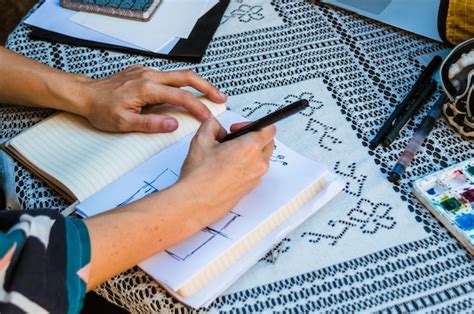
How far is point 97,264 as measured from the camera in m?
0.69

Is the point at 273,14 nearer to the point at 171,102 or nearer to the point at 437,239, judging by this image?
the point at 171,102

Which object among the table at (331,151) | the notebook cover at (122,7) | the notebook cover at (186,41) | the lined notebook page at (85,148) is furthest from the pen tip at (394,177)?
the notebook cover at (122,7)

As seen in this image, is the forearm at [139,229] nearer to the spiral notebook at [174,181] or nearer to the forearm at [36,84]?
the spiral notebook at [174,181]

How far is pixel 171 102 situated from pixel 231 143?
0.16 meters

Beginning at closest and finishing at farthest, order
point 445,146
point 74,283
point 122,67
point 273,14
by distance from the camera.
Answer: point 74,283 → point 445,146 → point 122,67 → point 273,14

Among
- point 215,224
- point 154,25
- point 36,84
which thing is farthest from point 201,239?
point 154,25

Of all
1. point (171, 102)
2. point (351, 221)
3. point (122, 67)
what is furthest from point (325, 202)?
point (122, 67)

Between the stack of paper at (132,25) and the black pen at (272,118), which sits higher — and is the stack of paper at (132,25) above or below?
below

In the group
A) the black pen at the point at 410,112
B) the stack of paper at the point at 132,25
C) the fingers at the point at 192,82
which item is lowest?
the stack of paper at the point at 132,25

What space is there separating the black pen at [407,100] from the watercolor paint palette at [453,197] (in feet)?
0.33

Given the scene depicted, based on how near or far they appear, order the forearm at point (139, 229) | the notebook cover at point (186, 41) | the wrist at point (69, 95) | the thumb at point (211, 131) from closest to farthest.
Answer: the forearm at point (139, 229), the thumb at point (211, 131), the wrist at point (69, 95), the notebook cover at point (186, 41)

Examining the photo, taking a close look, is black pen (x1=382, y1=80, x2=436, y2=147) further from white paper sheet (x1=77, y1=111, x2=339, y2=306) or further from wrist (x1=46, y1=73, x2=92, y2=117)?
wrist (x1=46, y1=73, x2=92, y2=117)

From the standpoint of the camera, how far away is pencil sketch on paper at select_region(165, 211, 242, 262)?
2.38 ft

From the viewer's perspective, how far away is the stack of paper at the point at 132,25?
1.08 metres
